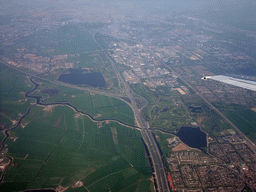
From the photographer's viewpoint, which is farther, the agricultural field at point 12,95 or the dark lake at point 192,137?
the agricultural field at point 12,95

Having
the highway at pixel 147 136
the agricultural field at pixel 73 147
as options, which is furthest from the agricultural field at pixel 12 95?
the highway at pixel 147 136

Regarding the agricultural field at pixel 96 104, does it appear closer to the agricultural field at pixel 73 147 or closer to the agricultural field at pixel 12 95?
the agricultural field at pixel 73 147

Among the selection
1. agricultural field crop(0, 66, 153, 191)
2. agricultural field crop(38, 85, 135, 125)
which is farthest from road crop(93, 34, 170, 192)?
agricultural field crop(38, 85, 135, 125)

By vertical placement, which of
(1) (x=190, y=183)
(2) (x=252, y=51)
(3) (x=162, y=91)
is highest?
(2) (x=252, y=51)

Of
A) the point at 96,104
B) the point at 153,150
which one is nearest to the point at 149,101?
the point at 96,104

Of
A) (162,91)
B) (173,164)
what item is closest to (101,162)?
(173,164)

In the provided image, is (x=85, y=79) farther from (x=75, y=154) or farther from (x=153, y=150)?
(x=153, y=150)

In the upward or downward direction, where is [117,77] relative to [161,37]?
downward

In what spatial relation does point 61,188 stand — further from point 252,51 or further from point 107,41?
point 252,51
